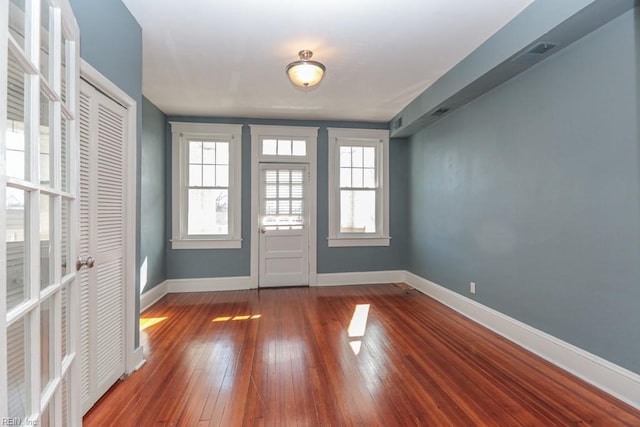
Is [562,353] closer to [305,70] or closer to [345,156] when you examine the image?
[305,70]

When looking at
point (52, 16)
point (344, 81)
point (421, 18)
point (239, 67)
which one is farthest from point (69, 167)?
point (344, 81)

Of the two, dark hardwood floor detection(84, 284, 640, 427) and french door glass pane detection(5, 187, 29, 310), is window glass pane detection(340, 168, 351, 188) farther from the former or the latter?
french door glass pane detection(5, 187, 29, 310)

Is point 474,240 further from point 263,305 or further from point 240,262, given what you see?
point 240,262

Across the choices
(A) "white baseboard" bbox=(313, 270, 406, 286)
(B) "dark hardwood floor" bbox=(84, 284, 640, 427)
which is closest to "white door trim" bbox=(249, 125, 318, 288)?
(A) "white baseboard" bbox=(313, 270, 406, 286)

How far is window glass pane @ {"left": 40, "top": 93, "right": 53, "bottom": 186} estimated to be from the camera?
1040 millimetres

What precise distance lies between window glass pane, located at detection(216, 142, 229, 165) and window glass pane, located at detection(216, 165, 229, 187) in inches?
3.1

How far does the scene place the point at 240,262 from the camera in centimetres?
483

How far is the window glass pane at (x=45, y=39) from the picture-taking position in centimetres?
105

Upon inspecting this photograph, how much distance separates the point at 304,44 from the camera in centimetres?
272

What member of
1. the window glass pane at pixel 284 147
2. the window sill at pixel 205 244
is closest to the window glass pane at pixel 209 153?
the window glass pane at pixel 284 147

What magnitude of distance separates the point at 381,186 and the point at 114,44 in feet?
12.9

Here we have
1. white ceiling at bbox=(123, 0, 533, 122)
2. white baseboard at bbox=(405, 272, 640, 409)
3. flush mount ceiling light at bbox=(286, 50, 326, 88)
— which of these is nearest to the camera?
white baseboard at bbox=(405, 272, 640, 409)

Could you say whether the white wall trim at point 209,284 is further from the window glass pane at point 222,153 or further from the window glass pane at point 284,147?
the window glass pane at point 284,147

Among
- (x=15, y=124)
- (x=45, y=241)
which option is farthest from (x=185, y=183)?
(x=15, y=124)
